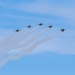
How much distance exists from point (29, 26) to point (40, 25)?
502 cm

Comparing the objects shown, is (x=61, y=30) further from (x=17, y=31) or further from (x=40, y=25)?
(x=17, y=31)

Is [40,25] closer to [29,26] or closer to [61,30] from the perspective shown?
[29,26]

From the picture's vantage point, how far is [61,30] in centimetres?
6744

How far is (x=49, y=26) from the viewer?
6788cm

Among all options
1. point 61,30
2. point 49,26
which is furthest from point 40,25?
point 61,30

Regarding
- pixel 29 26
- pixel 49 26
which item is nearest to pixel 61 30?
pixel 49 26

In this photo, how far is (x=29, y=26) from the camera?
69125 mm

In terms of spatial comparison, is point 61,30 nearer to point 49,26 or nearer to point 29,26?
point 49,26

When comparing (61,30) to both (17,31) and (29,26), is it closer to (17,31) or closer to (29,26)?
(29,26)

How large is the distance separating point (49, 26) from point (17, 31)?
556 inches

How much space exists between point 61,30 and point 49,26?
5.51m

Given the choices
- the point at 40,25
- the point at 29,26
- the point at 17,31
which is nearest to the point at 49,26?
the point at 40,25

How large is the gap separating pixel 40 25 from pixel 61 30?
944 cm

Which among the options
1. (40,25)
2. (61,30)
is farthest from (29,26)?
(61,30)
